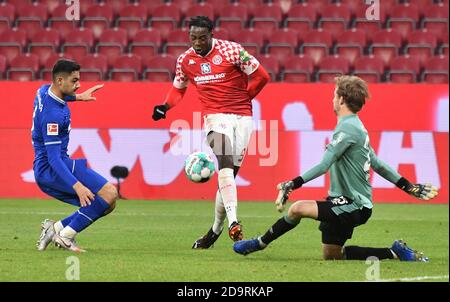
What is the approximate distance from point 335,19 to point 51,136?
41.0ft

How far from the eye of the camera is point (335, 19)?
20828 mm

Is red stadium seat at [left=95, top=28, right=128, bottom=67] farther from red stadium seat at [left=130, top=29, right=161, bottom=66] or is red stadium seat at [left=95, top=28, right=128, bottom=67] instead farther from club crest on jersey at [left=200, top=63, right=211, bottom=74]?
club crest on jersey at [left=200, top=63, right=211, bottom=74]

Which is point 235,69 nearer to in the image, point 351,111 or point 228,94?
point 228,94

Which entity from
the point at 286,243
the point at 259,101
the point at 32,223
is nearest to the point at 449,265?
the point at 286,243

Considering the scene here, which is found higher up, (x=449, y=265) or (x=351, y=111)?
(x=351, y=111)

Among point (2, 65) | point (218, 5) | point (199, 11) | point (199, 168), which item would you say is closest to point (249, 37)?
point (199, 11)

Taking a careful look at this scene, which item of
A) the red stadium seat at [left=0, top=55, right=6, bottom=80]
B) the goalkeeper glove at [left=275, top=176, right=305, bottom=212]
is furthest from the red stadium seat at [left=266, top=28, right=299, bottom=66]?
the goalkeeper glove at [left=275, top=176, right=305, bottom=212]

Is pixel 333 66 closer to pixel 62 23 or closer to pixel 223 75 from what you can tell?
pixel 62 23

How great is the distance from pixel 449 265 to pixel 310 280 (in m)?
1.65

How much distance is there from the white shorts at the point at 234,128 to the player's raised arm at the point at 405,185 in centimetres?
174

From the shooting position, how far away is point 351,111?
8672 millimetres

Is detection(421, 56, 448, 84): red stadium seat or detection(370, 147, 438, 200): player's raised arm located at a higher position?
detection(370, 147, 438, 200): player's raised arm

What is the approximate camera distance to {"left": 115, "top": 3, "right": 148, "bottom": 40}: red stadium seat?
2078cm

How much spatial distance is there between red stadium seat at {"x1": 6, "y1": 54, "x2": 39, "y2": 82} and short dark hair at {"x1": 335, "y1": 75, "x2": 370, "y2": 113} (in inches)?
438
